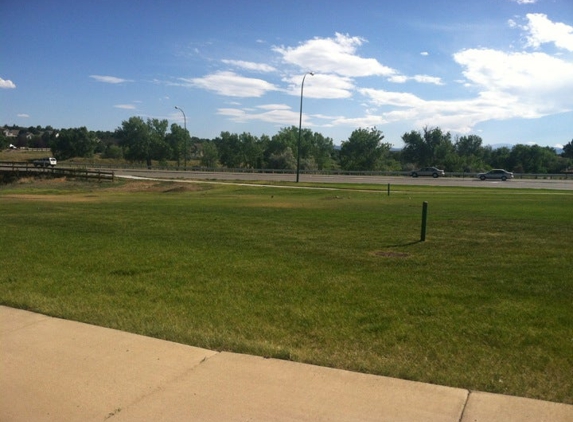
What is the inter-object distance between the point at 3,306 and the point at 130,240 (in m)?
5.38

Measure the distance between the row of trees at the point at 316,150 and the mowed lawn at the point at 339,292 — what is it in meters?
90.1

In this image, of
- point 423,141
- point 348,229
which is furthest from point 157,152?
point 348,229

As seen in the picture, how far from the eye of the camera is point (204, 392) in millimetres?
3916

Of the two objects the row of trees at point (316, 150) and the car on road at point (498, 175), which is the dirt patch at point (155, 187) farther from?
the row of trees at point (316, 150)

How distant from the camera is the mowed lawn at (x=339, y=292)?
15.4ft

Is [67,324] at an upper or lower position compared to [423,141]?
lower

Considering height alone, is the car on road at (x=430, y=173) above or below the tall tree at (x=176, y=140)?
below

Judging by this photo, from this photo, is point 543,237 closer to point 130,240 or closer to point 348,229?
point 348,229

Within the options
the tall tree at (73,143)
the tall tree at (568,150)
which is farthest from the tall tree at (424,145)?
the tall tree at (73,143)

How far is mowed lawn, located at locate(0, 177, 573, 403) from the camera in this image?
184 inches

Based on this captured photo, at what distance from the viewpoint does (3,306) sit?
6258 millimetres

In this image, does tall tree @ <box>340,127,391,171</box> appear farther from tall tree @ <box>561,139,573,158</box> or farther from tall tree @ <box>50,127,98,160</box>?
tall tree @ <box>50,127,98,160</box>

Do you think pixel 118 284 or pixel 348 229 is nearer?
pixel 118 284

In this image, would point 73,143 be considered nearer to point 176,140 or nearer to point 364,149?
point 176,140
